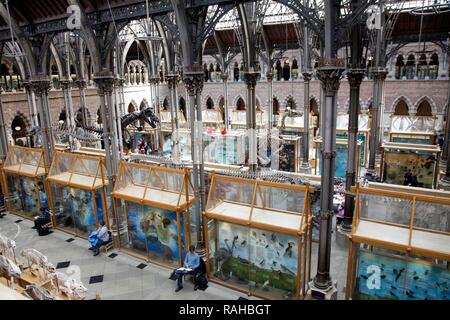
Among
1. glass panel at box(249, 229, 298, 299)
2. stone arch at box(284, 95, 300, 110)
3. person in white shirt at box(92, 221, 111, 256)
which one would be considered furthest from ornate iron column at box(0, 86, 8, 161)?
stone arch at box(284, 95, 300, 110)

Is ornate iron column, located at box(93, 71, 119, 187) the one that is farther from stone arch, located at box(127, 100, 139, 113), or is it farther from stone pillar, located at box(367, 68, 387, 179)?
stone arch, located at box(127, 100, 139, 113)

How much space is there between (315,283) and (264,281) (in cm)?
113

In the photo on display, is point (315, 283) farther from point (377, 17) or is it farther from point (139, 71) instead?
point (139, 71)

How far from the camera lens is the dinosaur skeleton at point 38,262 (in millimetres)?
7660

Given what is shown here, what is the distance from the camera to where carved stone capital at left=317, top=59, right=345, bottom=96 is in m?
6.83

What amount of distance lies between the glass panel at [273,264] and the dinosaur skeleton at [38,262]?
4446mm

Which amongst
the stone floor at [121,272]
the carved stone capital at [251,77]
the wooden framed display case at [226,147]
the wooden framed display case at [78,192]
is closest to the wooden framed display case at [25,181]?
the wooden framed display case at [78,192]

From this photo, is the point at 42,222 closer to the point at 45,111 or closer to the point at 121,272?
the point at 45,111

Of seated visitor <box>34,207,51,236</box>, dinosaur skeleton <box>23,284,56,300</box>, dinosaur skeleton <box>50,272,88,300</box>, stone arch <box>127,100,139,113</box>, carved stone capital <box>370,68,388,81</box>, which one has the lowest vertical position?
seated visitor <box>34,207,51,236</box>

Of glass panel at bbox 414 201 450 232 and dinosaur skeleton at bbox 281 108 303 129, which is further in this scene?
dinosaur skeleton at bbox 281 108 303 129

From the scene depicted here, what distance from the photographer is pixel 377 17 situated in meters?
8.39

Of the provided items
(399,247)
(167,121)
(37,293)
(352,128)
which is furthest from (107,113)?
(167,121)

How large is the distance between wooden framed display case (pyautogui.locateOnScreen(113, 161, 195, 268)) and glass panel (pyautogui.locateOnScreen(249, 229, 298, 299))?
193 cm
